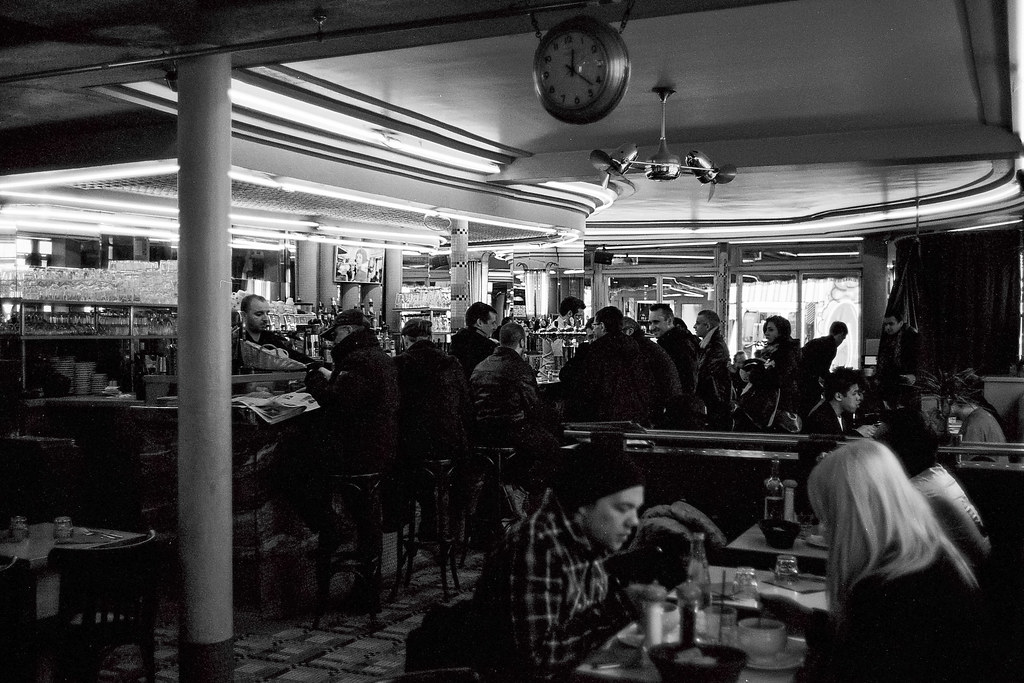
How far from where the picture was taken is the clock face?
3908 mm

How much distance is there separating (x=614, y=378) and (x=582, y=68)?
3.86m

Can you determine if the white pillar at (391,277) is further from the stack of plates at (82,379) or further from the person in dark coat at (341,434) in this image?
the person in dark coat at (341,434)

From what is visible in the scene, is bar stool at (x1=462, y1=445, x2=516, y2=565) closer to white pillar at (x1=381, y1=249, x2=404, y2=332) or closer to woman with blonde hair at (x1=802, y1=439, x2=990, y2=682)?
woman with blonde hair at (x1=802, y1=439, x2=990, y2=682)

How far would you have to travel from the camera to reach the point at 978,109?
7.45m

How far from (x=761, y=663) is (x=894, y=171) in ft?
27.8

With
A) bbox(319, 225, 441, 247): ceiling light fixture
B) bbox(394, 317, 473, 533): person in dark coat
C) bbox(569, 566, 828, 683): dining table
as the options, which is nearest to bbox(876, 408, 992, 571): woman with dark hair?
bbox(569, 566, 828, 683): dining table

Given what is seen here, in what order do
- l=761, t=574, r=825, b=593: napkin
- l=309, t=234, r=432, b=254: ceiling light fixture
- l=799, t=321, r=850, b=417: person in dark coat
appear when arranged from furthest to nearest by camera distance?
l=309, t=234, r=432, b=254: ceiling light fixture → l=799, t=321, r=850, b=417: person in dark coat → l=761, t=574, r=825, b=593: napkin

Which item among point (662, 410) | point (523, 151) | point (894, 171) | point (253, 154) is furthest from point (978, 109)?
point (253, 154)

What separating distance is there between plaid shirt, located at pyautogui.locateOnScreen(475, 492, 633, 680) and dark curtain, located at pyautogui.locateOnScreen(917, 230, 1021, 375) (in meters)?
9.42

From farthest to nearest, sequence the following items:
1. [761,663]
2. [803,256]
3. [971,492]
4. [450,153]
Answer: [803,256]
[450,153]
[971,492]
[761,663]

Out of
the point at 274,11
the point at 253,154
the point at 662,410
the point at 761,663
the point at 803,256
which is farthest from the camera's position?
the point at 803,256

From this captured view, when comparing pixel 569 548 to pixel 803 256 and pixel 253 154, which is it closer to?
pixel 253 154

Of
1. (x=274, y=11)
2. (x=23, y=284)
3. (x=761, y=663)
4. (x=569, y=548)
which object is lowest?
(x=761, y=663)

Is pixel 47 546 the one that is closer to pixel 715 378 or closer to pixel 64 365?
pixel 64 365
